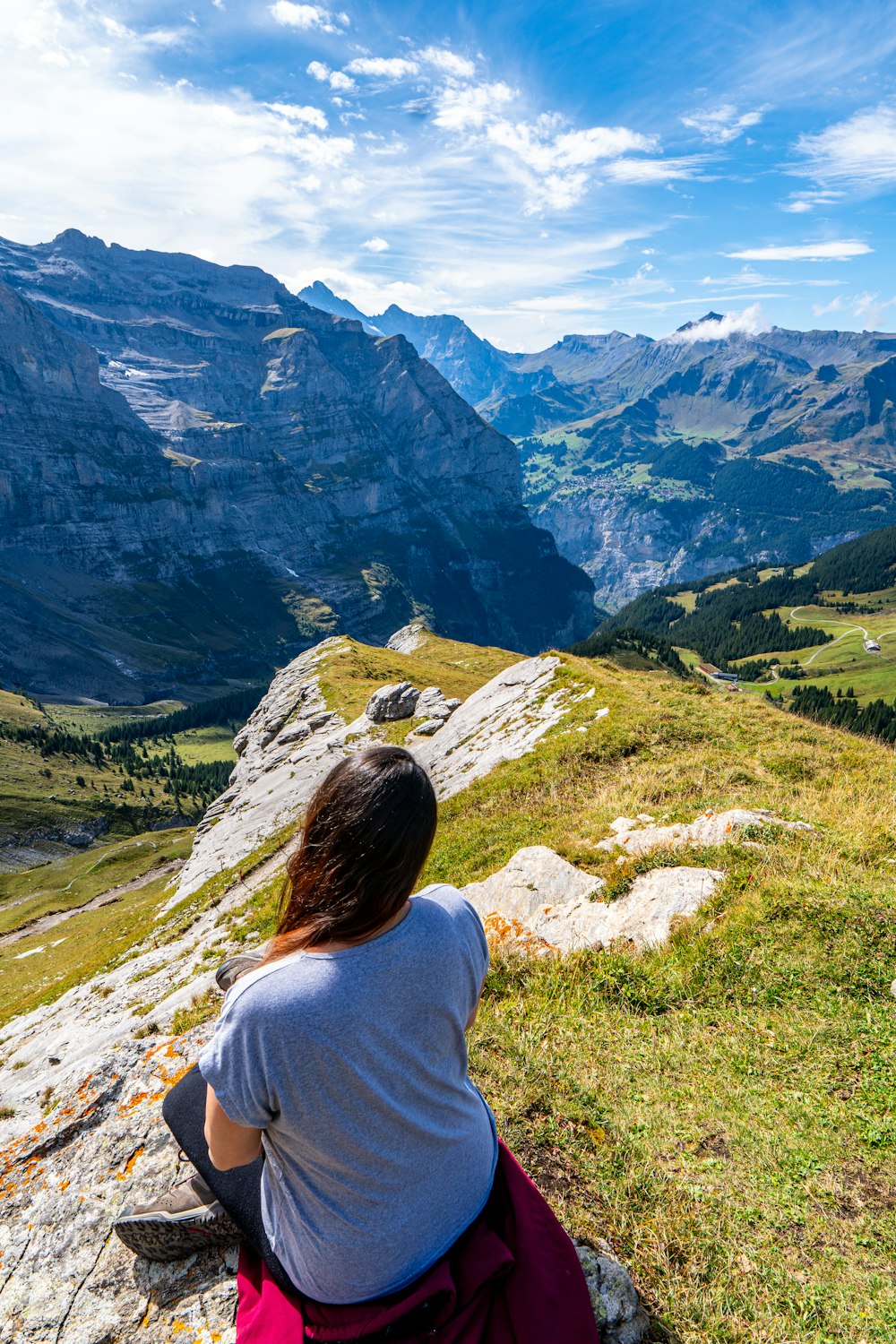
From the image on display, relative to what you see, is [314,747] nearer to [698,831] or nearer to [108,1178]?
[698,831]

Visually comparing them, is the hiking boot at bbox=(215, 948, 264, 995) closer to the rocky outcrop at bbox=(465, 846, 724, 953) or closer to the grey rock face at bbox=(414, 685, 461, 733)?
the rocky outcrop at bbox=(465, 846, 724, 953)

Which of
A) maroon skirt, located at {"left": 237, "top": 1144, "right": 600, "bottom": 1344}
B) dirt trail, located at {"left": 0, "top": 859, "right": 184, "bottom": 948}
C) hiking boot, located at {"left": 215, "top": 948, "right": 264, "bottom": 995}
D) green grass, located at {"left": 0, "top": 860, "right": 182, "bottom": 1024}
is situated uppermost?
hiking boot, located at {"left": 215, "top": 948, "right": 264, "bottom": 995}

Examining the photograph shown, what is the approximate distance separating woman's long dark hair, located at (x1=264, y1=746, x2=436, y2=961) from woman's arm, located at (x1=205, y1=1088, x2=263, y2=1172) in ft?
2.85

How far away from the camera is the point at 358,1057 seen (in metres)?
3.60

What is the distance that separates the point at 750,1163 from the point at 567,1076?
206 cm

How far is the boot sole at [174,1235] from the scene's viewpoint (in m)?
5.94

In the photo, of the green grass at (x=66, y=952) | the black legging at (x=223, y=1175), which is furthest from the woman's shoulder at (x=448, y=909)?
the green grass at (x=66, y=952)

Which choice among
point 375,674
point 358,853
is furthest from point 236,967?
point 375,674

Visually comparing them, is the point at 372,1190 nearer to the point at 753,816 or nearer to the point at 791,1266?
the point at 791,1266

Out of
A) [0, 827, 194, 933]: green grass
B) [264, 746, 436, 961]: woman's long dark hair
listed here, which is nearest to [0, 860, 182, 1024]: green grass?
[0, 827, 194, 933]: green grass

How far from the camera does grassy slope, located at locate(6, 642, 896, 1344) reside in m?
5.36

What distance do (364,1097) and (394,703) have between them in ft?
160

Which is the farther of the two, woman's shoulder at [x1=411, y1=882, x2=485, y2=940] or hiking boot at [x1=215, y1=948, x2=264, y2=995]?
hiking boot at [x1=215, y1=948, x2=264, y2=995]

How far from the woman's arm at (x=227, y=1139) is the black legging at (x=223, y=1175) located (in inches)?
39.5
